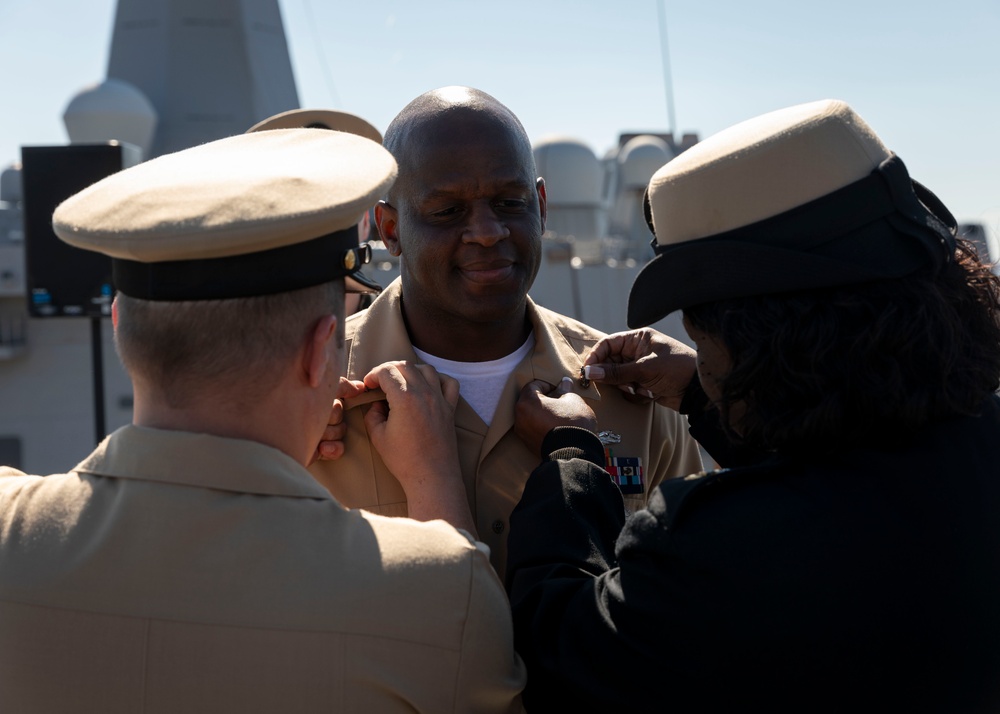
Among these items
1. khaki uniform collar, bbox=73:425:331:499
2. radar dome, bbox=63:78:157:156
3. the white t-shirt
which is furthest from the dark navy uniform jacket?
radar dome, bbox=63:78:157:156

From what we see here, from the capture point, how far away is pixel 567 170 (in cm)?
1730

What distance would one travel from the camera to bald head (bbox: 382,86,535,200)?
2328mm

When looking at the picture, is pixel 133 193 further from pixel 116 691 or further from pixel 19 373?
pixel 19 373

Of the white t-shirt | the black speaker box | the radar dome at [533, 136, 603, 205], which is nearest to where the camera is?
the white t-shirt

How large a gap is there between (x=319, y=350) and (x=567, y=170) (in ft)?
53.1

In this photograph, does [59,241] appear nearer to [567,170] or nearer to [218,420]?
[218,420]

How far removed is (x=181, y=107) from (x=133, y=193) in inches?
522

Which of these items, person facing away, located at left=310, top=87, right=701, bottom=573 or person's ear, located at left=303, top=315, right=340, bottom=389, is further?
person facing away, located at left=310, top=87, right=701, bottom=573

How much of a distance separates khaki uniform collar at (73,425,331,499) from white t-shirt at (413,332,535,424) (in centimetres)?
90

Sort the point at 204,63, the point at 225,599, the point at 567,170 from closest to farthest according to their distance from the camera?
the point at 225,599
the point at 204,63
the point at 567,170

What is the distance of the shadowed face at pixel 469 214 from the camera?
230 cm

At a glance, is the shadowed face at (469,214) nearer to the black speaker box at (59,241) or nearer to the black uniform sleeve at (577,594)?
the black uniform sleeve at (577,594)

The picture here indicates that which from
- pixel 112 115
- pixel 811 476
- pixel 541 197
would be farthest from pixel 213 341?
pixel 112 115

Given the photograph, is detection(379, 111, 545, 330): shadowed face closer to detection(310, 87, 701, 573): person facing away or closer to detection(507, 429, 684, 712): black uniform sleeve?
detection(310, 87, 701, 573): person facing away
